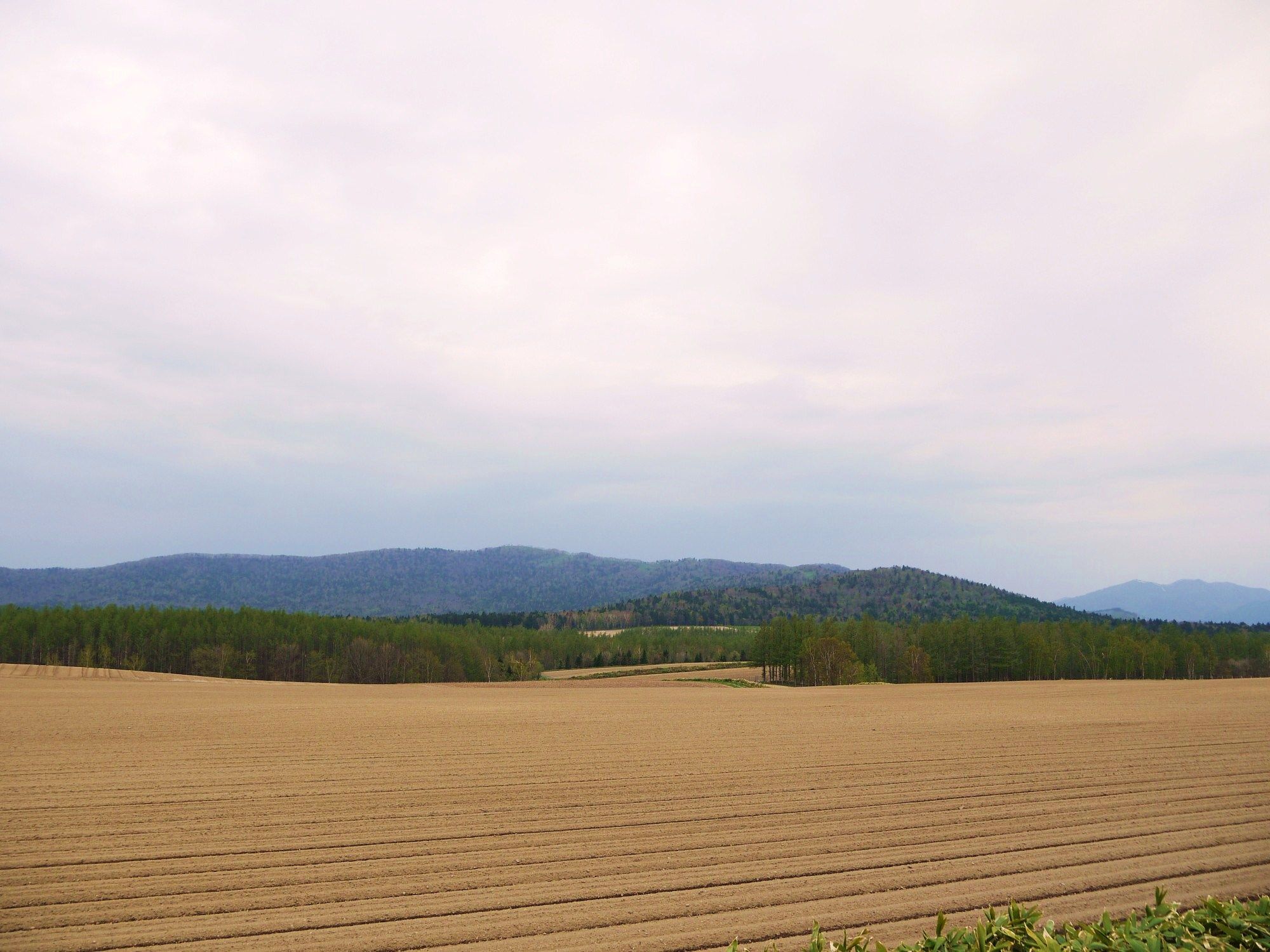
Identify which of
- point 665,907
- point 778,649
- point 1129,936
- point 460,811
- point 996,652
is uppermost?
point 1129,936

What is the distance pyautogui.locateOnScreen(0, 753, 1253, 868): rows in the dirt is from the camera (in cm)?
1105

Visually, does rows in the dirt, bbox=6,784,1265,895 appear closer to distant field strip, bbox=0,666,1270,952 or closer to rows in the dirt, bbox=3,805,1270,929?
distant field strip, bbox=0,666,1270,952

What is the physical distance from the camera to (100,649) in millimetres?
85375

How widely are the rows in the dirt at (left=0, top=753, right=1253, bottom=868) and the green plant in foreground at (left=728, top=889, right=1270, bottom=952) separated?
6926mm

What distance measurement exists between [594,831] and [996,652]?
85318 mm

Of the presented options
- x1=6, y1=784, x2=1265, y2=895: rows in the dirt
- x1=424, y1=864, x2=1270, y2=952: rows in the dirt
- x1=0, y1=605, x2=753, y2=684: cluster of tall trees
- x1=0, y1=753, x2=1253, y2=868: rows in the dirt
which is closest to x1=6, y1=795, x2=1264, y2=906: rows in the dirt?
x1=6, y1=784, x2=1265, y2=895: rows in the dirt

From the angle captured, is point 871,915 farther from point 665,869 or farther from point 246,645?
point 246,645

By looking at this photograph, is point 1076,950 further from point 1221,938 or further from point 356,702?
point 356,702

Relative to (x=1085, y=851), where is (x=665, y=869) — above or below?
below

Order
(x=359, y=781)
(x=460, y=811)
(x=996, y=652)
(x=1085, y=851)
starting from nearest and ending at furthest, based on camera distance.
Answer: (x=1085, y=851), (x=460, y=811), (x=359, y=781), (x=996, y=652)

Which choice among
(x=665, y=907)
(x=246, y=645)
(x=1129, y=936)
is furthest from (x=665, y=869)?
(x=246, y=645)

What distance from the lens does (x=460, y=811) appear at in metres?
12.6

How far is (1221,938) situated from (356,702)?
40235mm

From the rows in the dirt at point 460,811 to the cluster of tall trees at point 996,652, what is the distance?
64154mm
